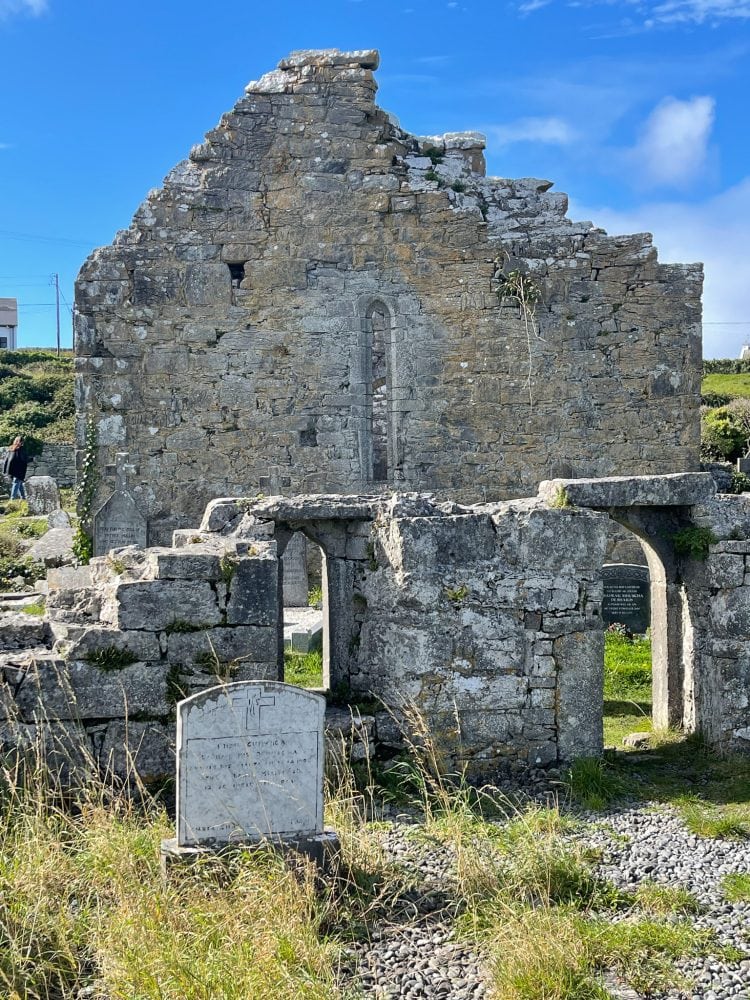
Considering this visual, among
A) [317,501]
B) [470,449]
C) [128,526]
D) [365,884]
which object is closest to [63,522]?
[128,526]

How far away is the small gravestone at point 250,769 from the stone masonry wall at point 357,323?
8.77m

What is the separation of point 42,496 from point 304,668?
1412 centimetres

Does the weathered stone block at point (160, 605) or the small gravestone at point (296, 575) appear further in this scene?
the small gravestone at point (296, 575)

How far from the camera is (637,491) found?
25.8ft

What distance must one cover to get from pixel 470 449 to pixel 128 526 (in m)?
5.08

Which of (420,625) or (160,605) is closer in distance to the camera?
(160,605)

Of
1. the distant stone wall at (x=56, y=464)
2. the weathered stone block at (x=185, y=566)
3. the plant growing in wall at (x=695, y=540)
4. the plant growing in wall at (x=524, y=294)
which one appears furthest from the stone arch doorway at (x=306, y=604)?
the distant stone wall at (x=56, y=464)

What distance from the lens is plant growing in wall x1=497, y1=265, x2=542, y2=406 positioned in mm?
14195

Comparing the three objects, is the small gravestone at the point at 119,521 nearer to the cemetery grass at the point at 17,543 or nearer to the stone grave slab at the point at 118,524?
the stone grave slab at the point at 118,524

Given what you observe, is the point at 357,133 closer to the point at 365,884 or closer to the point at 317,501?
the point at 317,501

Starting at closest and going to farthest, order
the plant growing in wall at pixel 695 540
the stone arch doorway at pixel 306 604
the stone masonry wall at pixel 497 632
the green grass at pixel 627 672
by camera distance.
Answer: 1. the stone masonry wall at pixel 497 632
2. the stone arch doorway at pixel 306 604
3. the plant growing in wall at pixel 695 540
4. the green grass at pixel 627 672

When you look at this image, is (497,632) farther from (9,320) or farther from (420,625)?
(9,320)

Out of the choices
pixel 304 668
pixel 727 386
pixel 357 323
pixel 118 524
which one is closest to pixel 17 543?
pixel 118 524

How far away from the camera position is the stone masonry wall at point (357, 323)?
13.9 m
